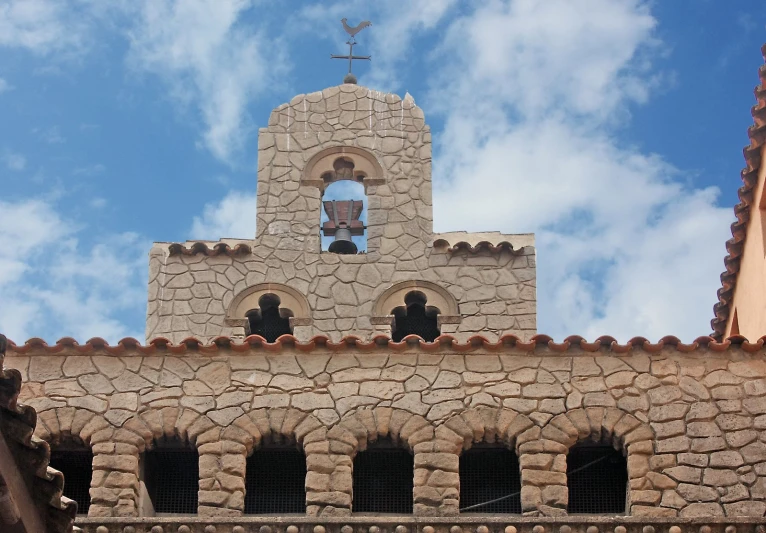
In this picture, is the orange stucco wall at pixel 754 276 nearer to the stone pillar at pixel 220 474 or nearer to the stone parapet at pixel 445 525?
the stone parapet at pixel 445 525

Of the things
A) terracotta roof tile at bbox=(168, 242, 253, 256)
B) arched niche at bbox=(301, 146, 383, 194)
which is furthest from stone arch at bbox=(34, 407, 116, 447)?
arched niche at bbox=(301, 146, 383, 194)

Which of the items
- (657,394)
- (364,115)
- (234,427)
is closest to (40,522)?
(234,427)

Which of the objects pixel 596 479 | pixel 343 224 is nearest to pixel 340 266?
pixel 343 224

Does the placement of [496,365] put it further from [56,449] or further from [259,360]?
[56,449]

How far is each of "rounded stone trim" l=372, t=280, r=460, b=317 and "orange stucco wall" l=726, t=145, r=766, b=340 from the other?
3566 mm

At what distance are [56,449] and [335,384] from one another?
2943 mm

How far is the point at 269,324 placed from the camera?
22.1 metres

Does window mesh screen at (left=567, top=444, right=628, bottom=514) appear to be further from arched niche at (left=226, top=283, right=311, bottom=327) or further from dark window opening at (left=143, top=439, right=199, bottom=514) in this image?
arched niche at (left=226, top=283, right=311, bottom=327)

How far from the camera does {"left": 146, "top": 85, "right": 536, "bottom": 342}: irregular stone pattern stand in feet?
71.8

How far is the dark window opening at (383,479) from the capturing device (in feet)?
57.3

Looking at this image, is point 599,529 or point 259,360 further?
point 259,360

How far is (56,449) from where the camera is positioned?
1770 cm

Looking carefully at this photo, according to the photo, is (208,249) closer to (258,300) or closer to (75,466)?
(258,300)

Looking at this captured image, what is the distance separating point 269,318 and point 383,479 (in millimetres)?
4955
